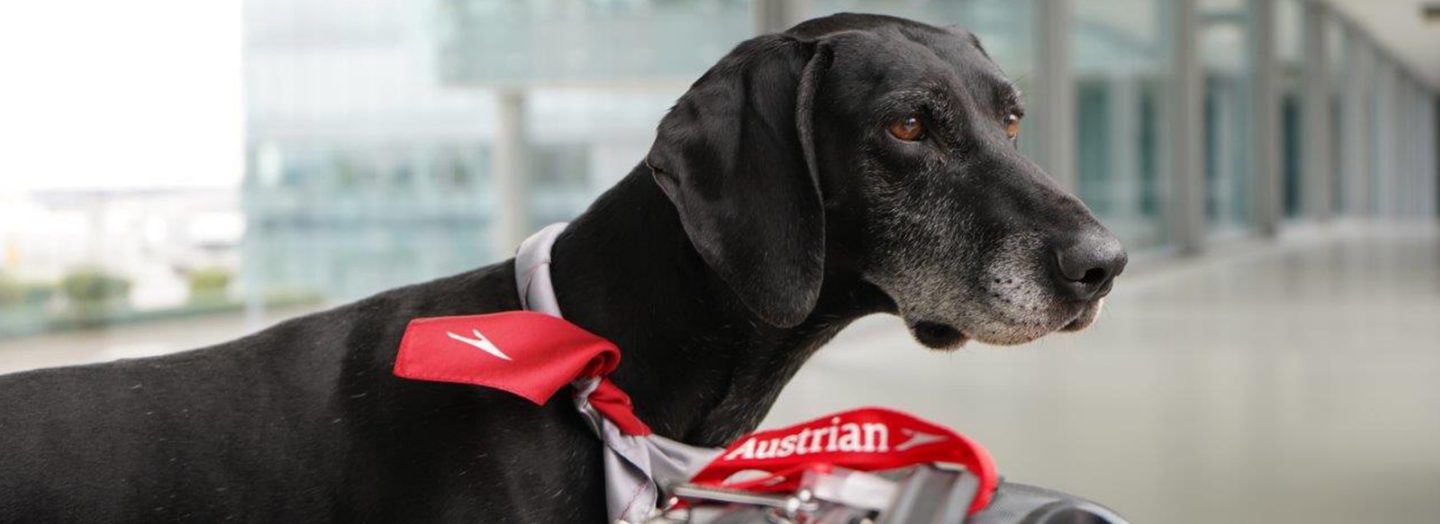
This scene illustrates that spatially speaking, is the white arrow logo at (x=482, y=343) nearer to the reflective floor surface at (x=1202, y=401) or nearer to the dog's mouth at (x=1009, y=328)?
the dog's mouth at (x=1009, y=328)

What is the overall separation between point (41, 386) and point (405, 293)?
0.43 meters

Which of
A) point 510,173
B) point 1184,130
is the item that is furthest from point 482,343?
point 1184,130

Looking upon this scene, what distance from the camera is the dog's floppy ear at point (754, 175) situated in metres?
1.69

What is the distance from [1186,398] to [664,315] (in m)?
3.63

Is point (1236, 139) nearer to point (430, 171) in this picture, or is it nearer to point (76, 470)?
point (430, 171)

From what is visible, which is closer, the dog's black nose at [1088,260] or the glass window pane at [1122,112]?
the dog's black nose at [1088,260]

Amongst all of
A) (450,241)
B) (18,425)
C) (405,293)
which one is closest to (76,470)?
(18,425)

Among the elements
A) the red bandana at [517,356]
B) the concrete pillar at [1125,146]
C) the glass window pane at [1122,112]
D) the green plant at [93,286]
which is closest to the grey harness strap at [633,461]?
the red bandana at [517,356]

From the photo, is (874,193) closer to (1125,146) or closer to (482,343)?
(482,343)

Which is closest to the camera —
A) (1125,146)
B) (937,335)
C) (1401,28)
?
(937,335)

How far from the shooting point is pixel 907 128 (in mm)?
1766

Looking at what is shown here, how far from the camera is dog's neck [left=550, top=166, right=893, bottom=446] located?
1.75 m

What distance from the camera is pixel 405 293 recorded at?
189 cm

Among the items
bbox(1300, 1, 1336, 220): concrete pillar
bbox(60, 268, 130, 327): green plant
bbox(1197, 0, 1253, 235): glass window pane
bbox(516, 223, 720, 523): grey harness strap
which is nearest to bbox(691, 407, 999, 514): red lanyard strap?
bbox(516, 223, 720, 523): grey harness strap
